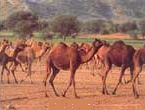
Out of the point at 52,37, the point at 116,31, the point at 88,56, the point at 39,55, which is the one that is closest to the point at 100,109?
the point at 88,56

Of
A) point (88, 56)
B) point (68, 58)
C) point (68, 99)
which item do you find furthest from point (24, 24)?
point (68, 99)

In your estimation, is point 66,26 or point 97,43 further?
point 66,26

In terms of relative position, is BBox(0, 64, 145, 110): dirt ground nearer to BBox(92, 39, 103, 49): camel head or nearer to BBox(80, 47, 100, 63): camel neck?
BBox(80, 47, 100, 63): camel neck

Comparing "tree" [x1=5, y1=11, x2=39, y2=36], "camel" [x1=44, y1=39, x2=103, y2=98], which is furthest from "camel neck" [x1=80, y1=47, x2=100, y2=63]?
"tree" [x1=5, y1=11, x2=39, y2=36]

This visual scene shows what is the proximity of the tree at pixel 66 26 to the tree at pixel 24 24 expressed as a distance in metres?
2.13

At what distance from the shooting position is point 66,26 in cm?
5172

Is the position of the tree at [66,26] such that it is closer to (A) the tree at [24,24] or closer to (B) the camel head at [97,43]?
(A) the tree at [24,24]

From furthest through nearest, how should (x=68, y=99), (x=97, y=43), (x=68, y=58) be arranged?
1. (x=68, y=58)
2. (x=97, y=43)
3. (x=68, y=99)

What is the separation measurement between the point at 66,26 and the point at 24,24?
3991mm

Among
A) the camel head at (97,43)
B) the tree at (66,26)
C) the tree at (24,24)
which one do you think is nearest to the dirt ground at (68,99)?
the camel head at (97,43)

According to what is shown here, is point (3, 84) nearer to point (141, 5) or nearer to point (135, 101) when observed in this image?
point (135, 101)

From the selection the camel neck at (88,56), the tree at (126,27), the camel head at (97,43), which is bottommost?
the tree at (126,27)

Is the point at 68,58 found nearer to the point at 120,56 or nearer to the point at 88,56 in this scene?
the point at 88,56

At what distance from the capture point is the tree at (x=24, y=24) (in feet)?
163
